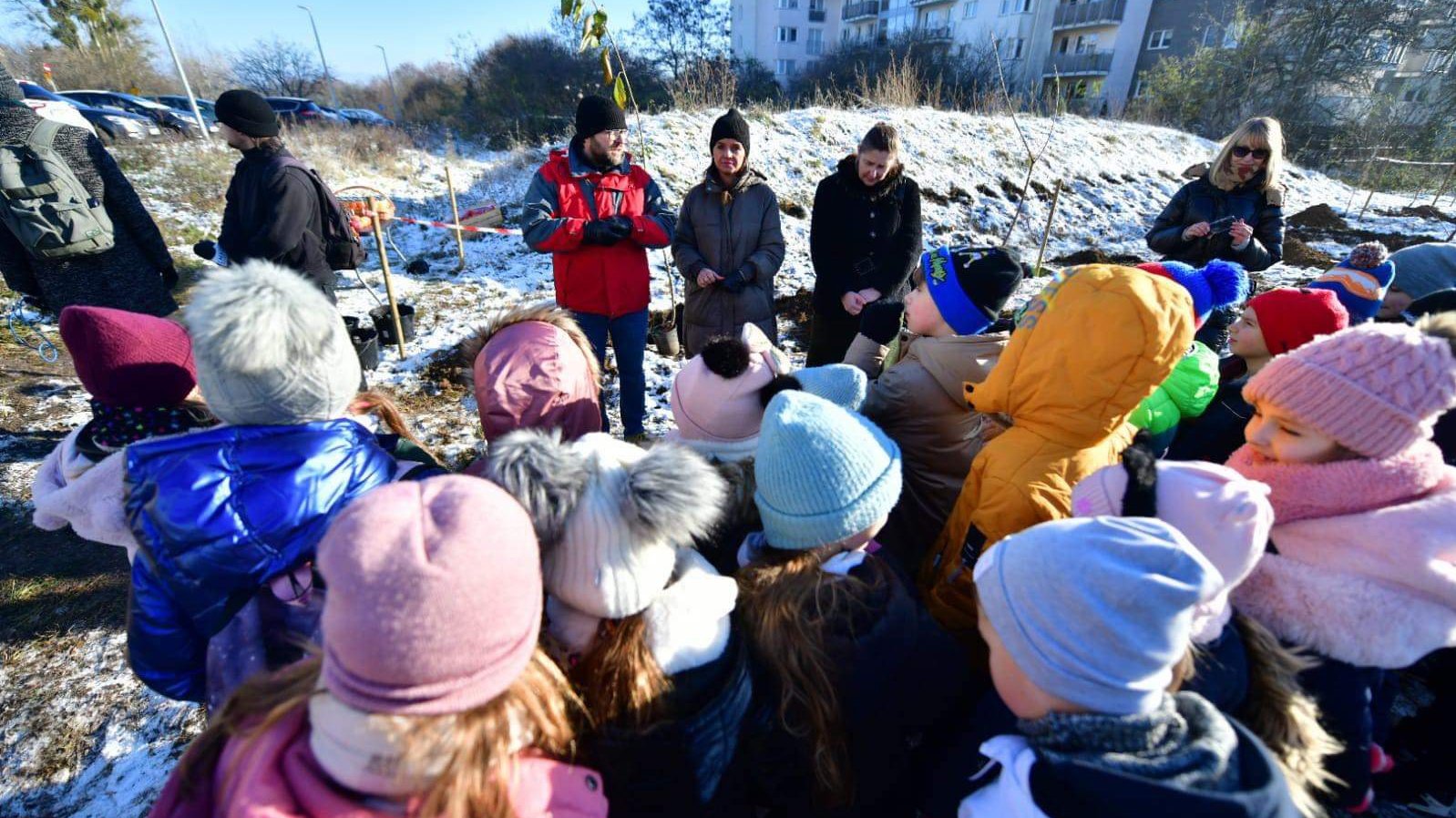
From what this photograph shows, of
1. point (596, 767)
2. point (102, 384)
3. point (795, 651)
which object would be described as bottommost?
point (596, 767)

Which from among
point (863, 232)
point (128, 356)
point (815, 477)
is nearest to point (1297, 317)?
point (863, 232)

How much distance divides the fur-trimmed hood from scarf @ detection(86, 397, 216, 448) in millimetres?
783

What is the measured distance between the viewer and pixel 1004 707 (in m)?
1.14

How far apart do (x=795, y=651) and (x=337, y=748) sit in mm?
798

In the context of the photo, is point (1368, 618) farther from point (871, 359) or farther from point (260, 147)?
point (260, 147)

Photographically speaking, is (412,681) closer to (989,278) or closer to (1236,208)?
(989,278)

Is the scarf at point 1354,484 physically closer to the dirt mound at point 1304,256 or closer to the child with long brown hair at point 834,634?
the child with long brown hair at point 834,634

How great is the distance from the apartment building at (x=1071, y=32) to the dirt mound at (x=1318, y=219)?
13074mm

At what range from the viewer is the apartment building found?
2475 cm

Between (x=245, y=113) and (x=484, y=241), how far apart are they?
436 cm

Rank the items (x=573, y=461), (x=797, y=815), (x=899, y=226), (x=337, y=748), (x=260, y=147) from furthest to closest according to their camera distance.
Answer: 1. (x=899, y=226)
2. (x=260, y=147)
3. (x=797, y=815)
4. (x=573, y=461)
5. (x=337, y=748)

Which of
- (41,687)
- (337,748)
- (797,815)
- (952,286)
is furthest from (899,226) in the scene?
(41,687)

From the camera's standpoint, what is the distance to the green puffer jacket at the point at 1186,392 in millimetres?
2020

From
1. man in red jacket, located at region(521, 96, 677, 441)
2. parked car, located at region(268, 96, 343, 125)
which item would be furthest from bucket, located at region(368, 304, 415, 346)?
parked car, located at region(268, 96, 343, 125)
